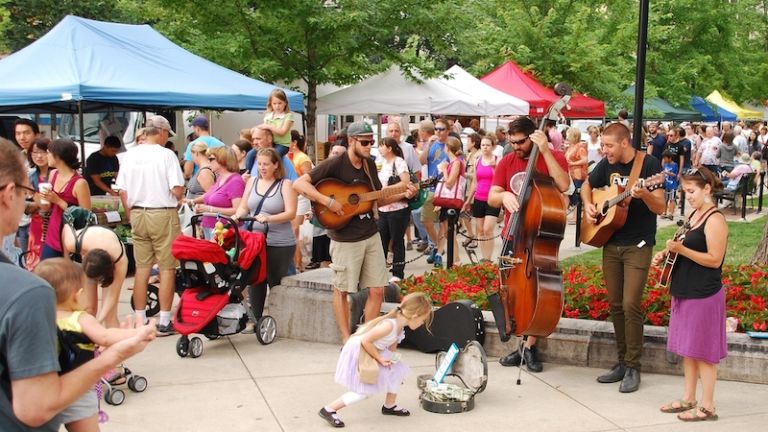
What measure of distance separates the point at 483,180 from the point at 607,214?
4.88m

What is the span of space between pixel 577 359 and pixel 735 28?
34.5 m

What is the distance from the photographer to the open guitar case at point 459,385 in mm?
5781

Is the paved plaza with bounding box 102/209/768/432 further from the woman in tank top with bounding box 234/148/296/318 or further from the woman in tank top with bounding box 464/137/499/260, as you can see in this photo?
the woman in tank top with bounding box 464/137/499/260

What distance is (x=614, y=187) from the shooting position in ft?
19.9

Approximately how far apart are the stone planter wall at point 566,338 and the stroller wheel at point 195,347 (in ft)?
2.89

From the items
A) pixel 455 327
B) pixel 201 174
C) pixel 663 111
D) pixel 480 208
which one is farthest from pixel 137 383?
pixel 663 111

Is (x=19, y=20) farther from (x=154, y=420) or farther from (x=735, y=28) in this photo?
(x=154, y=420)

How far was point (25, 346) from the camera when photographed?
2182 mm

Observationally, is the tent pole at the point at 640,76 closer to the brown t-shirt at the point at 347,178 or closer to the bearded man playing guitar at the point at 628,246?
the bearded man playing guitar at the point at 628,246

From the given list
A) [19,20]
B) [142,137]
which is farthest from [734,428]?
[19,20]

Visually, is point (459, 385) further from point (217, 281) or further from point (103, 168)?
point (103, 168)

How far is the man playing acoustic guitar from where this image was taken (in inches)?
272

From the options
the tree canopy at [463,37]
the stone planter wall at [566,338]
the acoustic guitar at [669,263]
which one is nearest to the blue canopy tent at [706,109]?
the tree canopy at [463,37]

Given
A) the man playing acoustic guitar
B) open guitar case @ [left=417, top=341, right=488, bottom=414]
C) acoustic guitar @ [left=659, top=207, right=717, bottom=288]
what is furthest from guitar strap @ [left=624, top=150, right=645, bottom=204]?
the man playing acoustic guitar
